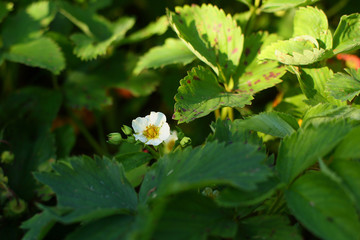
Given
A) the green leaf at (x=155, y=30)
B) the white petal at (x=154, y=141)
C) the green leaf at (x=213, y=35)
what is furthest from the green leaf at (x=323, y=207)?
the green leaf at (x=155, y=30)

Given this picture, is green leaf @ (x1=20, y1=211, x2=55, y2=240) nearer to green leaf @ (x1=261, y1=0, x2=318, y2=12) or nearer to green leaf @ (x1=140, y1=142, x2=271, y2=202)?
green leaf @ (x1=140, y1=142, x2=271, y2=202)

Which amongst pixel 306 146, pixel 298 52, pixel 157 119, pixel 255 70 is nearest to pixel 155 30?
pixel 255 70

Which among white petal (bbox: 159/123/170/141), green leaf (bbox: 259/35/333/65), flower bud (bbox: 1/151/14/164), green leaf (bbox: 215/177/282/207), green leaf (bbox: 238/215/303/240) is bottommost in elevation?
flower bud (bbox: 1/151/14/164)

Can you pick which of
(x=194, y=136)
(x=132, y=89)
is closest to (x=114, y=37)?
(x=132, y=89)

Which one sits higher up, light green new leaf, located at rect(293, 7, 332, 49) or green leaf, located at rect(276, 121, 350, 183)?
light green new leaf, located at rect(293, 7, 332, 49)

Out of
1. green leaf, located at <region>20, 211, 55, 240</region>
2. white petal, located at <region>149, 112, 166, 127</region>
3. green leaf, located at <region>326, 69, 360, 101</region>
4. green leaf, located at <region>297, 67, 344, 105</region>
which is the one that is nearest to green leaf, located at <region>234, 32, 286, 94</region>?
green leaf, located at <region>297, 67, 344, 105</region>

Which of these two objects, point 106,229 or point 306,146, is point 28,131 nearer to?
point 106,229
